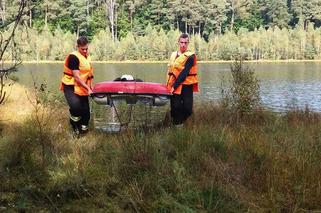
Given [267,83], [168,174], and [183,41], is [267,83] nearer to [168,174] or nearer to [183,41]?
[183,41]

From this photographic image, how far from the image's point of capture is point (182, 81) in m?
6.72

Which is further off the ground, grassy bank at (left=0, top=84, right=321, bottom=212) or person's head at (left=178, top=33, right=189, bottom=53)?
person's head at (left=178, top=33, right=189, bottom=53)

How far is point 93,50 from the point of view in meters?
79.1

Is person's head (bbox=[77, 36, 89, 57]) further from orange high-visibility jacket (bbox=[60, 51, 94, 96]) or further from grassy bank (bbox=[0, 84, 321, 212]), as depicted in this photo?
grassy bank (bbox=[0, 84, 321, 212])

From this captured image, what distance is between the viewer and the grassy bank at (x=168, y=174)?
12.0 ft

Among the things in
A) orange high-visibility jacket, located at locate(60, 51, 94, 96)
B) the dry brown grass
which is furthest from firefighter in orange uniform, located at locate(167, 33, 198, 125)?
the dry brown grass

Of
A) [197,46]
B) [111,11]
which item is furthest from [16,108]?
[111,11]

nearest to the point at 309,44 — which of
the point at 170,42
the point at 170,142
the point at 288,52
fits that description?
the point at 288,52

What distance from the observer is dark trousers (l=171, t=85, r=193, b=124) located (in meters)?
6.88

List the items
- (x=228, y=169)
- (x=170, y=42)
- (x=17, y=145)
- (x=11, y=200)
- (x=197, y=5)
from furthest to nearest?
(x=197, y=5)
(x=170, y=42)
(x=17, y=145)
(x=228, y=169)
(x=11, y=200)

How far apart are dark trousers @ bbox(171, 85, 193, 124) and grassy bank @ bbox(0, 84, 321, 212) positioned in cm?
160

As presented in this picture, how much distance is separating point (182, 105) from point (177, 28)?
9917 centimetres

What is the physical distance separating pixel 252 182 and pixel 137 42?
78.6 metres

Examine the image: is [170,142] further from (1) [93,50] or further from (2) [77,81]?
(1) [93,50]
